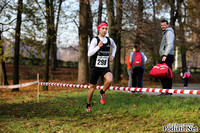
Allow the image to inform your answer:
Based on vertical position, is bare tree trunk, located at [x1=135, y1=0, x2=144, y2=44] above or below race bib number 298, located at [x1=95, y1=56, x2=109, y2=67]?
above

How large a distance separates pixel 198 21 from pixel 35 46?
67.2 ft

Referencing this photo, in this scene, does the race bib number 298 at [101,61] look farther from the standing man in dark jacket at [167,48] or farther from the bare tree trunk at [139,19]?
the bare tree trunk at [139,19]

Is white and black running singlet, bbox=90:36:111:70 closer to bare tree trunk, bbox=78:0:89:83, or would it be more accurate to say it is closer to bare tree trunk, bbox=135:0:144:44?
bare tree trunk, bbox=78:0:89:83

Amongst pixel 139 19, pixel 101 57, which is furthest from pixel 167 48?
pixel 139 19

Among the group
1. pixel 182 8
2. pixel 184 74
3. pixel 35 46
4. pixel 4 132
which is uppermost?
pixel 182 8

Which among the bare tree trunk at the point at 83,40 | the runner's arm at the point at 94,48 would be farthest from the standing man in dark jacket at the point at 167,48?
the bare tree trunk at the point at 83,40

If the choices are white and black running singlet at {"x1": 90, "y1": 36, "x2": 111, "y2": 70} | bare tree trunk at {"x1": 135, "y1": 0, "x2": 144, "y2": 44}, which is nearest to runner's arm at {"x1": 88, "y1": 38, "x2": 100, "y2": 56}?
white and black running singlet at {"x1": 90, "y1": 36, "x2": 111, "y2": 70}

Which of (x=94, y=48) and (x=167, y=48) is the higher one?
(x=167, y=48)

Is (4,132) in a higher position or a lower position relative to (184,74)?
lower

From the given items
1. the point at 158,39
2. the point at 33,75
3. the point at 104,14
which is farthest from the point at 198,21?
the point at 33,75

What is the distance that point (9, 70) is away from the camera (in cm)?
3319

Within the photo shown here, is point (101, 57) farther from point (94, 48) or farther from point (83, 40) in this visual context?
point (83, 40)

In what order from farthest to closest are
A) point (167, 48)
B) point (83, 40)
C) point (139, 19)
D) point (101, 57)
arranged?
1. point (139, 19)
2. point (83, 40)
3. point (167, 48)
4. point (101, 57)

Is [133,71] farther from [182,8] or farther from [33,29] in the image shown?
[182,8]
